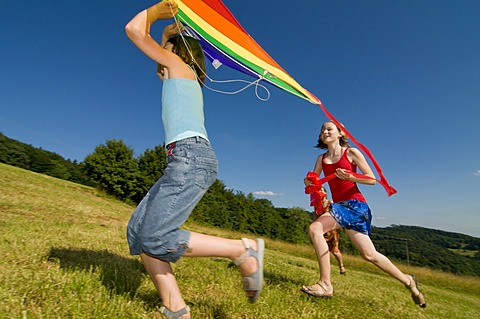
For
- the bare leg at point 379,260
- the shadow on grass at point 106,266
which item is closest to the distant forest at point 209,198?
the bare leg at point 379,260

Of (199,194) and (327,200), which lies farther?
(327,200)

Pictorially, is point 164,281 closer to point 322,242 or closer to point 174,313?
point 174,313

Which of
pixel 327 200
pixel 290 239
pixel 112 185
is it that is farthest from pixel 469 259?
pixel 327 200

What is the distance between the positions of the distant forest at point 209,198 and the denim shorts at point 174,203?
25493 millimetres

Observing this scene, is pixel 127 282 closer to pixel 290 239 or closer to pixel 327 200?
pixel 327 200

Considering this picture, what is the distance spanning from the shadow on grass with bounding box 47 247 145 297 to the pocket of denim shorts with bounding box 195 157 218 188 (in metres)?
1.06

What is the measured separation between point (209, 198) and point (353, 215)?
47.4 m

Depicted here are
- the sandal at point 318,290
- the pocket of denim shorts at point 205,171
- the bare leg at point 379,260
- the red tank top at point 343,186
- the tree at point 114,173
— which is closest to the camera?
the pocket of denim shorts at point 205,171

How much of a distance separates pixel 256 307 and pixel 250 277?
57 centimetres

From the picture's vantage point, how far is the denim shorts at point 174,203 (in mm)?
1857

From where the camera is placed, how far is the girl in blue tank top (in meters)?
1.88

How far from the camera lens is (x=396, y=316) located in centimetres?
327

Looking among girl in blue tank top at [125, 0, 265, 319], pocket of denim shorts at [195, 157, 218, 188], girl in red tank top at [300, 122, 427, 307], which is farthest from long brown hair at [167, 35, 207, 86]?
girl in red tank top at [300, 122, 427, 307]

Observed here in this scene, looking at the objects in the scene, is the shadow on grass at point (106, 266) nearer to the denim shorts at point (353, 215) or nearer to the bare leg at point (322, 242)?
the bare leg at point (322, 242)
